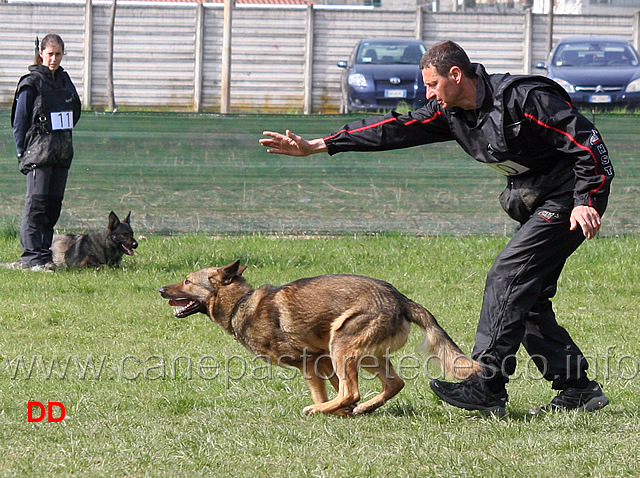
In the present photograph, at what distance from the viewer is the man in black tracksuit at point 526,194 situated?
4.51m

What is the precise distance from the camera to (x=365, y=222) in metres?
11.5

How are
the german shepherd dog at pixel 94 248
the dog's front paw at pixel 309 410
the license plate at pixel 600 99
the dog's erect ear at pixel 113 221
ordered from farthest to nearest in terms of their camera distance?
the license plate at pixel 600 99, the dog's erect ear at pixel 113 221, the german shepherd dog at pixel 94 248, the dog's front paw at pixel 309 410

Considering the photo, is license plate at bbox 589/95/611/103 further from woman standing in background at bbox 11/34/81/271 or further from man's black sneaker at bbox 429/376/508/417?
man's black sneaker at bbox 429/376/508/417

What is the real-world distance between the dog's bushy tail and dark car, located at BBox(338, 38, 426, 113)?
13.1 m

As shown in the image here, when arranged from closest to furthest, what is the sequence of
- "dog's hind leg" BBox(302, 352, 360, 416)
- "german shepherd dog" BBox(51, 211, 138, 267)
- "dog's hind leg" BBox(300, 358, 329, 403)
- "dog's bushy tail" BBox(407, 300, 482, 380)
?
"dog's bushy tail" BBox(407, 300, 482, 380) → "dog's hind leg" BBox(302, 352, 360, 416) → "dog's hind leg" BBox(300, 358, 329, 403) → "german shepherd dog" BBox(51, 211, 138, 267)

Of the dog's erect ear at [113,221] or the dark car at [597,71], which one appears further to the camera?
the dark car at [597,71]

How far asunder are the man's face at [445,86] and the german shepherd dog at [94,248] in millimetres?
5479

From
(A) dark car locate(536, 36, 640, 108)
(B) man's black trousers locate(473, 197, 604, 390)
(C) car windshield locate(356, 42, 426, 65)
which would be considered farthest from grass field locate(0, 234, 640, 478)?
(C) car windshield locate(356, 42, 426, 65)

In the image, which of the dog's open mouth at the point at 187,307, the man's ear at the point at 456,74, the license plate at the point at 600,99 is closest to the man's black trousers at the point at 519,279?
the man's ear at the point at 456,74

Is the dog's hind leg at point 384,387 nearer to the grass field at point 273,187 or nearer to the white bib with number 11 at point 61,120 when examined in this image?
the white bib with number 11 at point 61,120

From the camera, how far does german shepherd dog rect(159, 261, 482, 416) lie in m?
4.85

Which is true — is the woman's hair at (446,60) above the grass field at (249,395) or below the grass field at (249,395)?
above

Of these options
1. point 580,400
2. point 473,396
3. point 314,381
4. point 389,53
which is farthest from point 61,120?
point 389,53

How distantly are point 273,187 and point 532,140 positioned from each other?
7.09 meters
